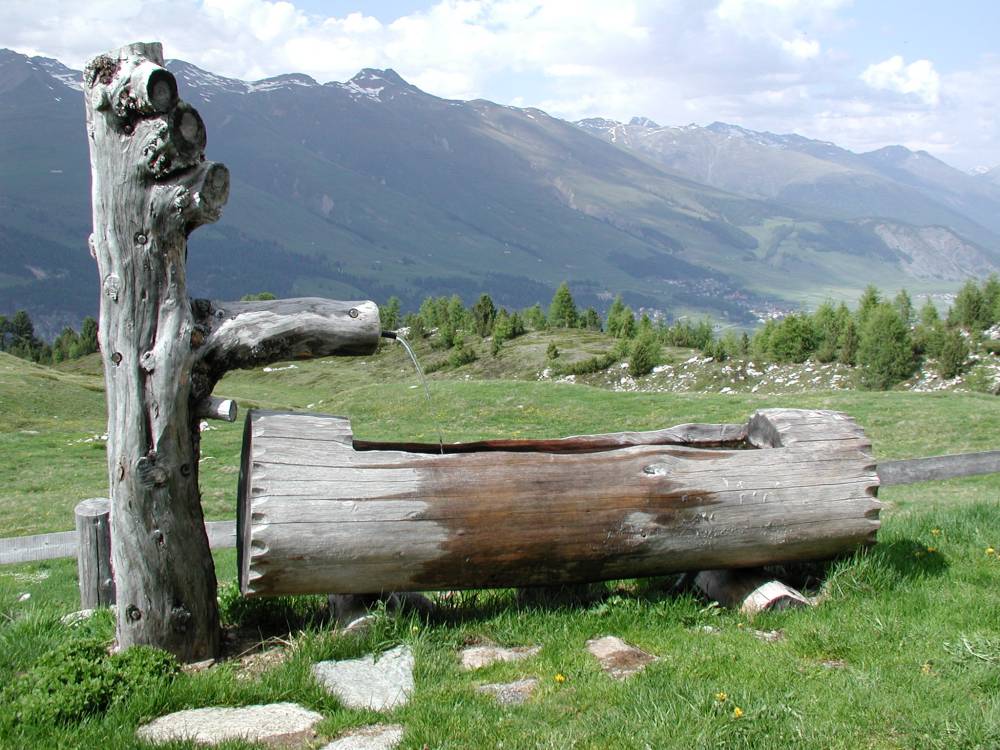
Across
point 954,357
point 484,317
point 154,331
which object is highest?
point 154,331

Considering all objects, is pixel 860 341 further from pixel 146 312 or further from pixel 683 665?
pixel 146 312

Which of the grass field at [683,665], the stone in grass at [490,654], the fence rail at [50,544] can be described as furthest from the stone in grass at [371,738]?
the fence rail at [50,544]

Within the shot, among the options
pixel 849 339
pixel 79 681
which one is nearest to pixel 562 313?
pixel 849 339

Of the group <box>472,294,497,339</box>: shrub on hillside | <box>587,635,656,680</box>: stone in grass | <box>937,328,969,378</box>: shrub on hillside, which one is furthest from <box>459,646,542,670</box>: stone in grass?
<box>472,294,497,339</box>: shrub on hillside

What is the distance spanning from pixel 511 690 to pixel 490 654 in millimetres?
767

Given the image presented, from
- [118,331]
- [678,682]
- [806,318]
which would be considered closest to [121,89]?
[118,331]

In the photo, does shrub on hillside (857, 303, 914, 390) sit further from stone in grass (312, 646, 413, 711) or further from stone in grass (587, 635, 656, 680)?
stone in grass (312, 646, 413, 711)

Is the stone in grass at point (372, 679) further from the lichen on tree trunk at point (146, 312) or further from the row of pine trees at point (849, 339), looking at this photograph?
the row of pine trees at point (849, 339)

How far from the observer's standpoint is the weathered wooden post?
6.31 m

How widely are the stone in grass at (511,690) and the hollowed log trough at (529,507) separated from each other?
1.17 m

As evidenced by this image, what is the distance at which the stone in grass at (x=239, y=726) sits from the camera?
16.7ft

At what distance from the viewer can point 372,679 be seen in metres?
6.06

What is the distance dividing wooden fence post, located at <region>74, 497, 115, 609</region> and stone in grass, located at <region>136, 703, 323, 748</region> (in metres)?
3.06

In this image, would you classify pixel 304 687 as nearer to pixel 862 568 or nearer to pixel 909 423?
pixel 862 568
